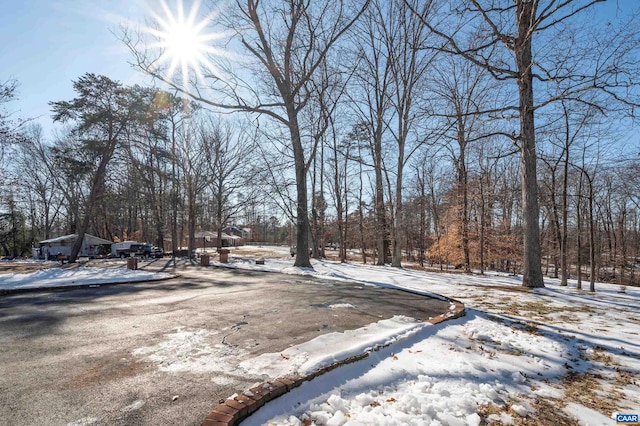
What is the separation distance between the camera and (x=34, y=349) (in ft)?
11.3

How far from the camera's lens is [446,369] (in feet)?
10.3

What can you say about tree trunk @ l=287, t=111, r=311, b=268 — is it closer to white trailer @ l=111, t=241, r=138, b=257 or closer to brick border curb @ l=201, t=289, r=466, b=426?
brick border curb @ l=201, t=289, r=466, b=426

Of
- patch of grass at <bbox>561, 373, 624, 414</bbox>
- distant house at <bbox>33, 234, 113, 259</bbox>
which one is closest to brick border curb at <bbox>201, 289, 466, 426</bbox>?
patch of grass at <bbox>561, 373, 624, 414</bbox>

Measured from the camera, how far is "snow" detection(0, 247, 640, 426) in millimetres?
2357

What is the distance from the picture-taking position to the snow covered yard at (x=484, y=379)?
2.33m

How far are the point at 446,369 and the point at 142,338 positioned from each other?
3426 mm

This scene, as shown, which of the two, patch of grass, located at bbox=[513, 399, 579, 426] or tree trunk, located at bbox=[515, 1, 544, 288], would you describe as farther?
tree trunk, located at bbox=[515, 1, 544, 288]

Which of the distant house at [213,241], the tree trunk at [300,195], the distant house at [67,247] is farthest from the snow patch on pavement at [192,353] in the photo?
the distant house at [213,241]

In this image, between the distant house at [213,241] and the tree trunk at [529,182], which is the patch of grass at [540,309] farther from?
the distant house at [213,241]

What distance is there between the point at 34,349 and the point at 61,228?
2321 inches

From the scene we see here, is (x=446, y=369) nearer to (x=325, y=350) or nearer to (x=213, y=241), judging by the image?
(x=325, y=350)

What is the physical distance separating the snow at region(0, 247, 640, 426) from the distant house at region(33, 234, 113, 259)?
32.0 metres

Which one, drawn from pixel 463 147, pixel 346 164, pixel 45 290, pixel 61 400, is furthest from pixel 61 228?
pixel 61 400

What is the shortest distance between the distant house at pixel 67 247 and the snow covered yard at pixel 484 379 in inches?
1289
